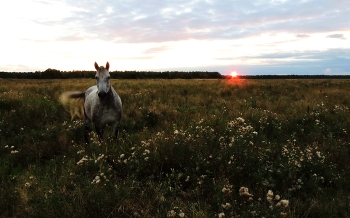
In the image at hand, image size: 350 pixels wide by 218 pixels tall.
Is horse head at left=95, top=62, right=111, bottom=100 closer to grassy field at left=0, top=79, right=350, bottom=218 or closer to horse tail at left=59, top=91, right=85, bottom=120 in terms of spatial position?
grassy field at left=0, top=79, right=350, bottom=218

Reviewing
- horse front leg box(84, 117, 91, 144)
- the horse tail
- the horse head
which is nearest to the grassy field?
horse front leg box(84, 117, 91, 144)

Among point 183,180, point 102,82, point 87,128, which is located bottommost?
point 183,180

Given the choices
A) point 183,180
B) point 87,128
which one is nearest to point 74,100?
point 87,128

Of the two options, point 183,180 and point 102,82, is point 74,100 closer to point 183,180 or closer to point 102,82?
point 102,82

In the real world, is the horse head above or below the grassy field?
above

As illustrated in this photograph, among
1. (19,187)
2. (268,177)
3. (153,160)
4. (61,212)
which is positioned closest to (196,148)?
(153,160)

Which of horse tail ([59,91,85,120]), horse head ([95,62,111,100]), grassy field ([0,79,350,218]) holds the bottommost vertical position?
grassy field ([0,79,350,218])

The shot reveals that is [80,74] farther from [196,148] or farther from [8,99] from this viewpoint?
[196,148]

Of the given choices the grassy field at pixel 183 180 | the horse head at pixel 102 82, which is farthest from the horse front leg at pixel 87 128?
the horse head at pixel 102 82

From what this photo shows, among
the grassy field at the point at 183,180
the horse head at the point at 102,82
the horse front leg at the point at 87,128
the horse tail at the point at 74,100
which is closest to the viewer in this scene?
the grassy field at the point at 183,180

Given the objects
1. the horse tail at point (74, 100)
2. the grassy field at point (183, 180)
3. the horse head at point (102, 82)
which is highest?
the horse head at point (102, 82)

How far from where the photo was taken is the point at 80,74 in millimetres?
83750

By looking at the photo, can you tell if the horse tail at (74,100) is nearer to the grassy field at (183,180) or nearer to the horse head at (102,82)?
the grassy field at (183,180)

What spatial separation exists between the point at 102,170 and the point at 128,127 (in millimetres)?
5259
